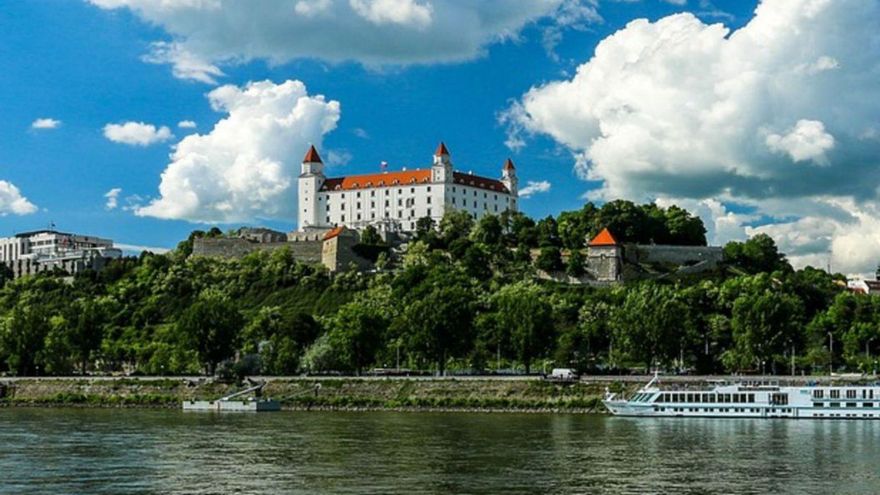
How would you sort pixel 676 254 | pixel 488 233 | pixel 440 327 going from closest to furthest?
pixel 440 327
pixel 676 254
pixel 488 233

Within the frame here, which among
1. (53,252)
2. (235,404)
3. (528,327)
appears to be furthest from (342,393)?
(53,252)

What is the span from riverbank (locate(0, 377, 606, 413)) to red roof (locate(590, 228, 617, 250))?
4713 cm

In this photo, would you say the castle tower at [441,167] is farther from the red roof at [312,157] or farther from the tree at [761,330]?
the tree at [761,330]

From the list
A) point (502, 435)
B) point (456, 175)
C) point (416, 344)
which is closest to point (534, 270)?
point (456, 175)

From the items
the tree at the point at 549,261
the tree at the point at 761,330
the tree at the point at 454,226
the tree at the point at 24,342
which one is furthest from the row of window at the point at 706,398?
the tree at the point at 454,226

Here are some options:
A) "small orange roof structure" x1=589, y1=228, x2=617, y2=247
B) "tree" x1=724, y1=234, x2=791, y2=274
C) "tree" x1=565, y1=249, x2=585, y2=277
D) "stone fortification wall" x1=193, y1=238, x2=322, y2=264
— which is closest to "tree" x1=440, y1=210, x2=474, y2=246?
"stone fortification wall" x1=193, y1=238, x2=322, y2=264

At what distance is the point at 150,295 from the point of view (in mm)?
119812

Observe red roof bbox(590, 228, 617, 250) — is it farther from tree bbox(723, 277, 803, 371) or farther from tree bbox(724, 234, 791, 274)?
tree bbox(723, 277, 803, 371)

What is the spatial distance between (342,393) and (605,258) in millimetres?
49464

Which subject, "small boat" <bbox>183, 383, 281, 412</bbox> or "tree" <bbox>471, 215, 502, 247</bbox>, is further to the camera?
"tree" <bbox>471, 215, 502, 247</bbox>

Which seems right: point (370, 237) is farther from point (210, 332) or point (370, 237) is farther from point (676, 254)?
point (210, 332)

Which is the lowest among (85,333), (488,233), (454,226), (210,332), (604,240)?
(85,333)

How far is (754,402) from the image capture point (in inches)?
2309

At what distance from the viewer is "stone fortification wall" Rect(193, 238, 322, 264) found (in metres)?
129
